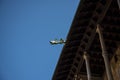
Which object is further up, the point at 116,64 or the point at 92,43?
→ the point at 92,43

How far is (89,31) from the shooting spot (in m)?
13.0

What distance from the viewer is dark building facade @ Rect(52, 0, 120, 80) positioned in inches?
461

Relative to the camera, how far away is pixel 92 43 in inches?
549

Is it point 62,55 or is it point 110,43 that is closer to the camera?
point 110,43

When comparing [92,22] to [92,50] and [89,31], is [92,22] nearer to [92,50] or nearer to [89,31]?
[89,31]

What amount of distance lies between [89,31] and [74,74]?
145 inches

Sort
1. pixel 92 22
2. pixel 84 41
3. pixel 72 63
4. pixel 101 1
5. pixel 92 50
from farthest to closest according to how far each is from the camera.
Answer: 1. pixel 72 63
2. pixel 92 50
3. pixel 84 41
4. pixel 92 22
5. pixel 101 1

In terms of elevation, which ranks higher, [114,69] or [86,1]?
[86,1]

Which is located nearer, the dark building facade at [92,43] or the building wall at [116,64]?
the dark building facade at [92,43]

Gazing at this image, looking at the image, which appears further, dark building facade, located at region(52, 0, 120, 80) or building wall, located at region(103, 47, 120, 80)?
building wall, located at region(103, 47, 120, 80)

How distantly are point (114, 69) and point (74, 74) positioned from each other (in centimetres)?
244

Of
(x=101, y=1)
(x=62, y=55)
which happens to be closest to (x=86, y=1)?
(x=101, y=1)

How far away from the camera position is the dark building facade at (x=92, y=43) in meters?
11.7

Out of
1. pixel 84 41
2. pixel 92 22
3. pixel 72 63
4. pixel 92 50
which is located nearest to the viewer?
pixel 92 22
